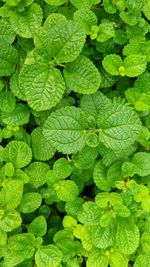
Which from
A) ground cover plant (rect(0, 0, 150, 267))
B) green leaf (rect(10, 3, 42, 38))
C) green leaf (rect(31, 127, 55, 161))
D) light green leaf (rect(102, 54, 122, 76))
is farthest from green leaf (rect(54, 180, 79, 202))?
green leaf (rect(10, 3, 42, 38))

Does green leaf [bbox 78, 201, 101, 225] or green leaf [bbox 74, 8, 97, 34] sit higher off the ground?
green leaf [bbox 74, 8, 97, 34]

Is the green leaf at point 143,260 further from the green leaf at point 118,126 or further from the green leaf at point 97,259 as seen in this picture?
the green leaf at point 118,126

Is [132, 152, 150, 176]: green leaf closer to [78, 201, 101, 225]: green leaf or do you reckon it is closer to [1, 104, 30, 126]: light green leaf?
[78, 201, 101, 225]: green leaf

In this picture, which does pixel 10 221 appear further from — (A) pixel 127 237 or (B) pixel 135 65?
(B) pixel 135 65

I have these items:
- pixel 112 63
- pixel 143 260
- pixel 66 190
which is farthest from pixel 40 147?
pixel 143 260

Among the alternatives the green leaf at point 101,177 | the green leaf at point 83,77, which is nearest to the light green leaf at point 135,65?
the green leaf at point 83,77
